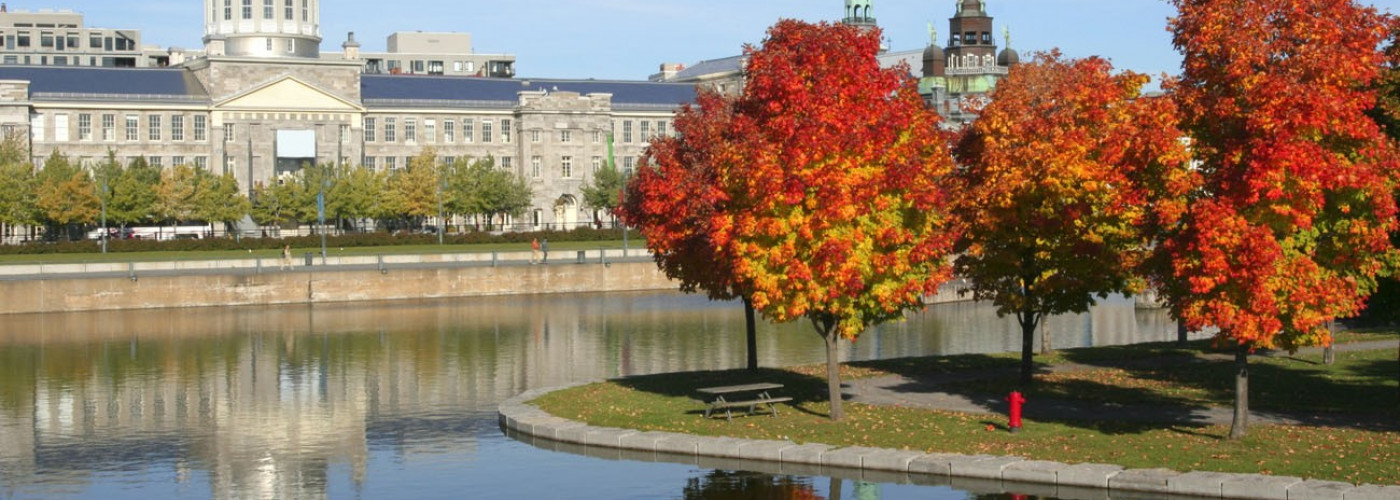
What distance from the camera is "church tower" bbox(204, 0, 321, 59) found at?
12738cm

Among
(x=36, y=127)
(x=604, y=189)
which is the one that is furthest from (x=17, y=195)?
(x=604, y=189)

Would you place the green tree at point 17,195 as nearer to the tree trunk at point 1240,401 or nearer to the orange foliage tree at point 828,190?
the orange foliage tree at point 828,190

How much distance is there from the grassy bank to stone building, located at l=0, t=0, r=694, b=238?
78.2 meters

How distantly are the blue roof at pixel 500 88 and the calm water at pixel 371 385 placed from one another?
56.8 meters

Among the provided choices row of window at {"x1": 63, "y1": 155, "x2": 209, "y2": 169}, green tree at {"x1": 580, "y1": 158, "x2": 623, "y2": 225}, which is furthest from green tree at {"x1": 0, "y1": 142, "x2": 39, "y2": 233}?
green tree at {"x1": 580, "y1": 158, "x2": 623, "y2": 225}

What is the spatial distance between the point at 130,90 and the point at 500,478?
101125mm

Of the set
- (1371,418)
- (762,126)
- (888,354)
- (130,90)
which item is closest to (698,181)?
(762,126)

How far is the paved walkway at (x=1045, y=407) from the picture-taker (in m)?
34.8

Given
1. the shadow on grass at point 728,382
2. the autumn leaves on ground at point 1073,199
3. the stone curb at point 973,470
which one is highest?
the autumn leaves on ground at point 1073,199

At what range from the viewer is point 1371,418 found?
34.9 metres

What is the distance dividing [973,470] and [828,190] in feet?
19.1

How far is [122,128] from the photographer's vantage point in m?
124

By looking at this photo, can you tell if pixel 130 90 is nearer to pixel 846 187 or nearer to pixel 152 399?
pixel 152 399

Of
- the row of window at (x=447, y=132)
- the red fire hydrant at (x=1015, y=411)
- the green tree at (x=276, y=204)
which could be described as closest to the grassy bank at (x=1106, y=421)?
the red fire hydrant at (x=1015, y=411)
